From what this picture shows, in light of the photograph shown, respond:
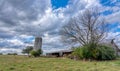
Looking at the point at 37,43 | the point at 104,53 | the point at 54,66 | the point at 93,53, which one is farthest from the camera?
the point at 37,43

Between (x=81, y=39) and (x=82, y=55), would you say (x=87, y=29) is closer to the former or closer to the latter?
(x=81, y=39)

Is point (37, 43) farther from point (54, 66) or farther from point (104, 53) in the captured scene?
point (54, 66)

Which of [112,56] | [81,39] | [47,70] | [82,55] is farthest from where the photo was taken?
[81,39]

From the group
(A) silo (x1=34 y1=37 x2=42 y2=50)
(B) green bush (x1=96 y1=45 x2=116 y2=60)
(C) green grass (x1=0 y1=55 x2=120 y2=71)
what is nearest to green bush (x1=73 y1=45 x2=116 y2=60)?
(B) green bush (x1=96 y1=45 x2=116 y2=60)

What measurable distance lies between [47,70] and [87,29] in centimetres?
1683

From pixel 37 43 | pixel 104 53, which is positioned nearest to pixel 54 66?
pixel 104 53

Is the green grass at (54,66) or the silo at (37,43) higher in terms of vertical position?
the silo at (37,43)

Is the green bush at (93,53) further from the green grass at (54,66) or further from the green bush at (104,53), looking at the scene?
the green grass at (54,66)

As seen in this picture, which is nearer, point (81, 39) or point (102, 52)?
point (102, 52)

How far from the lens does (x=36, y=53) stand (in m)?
26.4

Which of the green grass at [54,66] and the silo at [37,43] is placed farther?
the silo at [37,43]

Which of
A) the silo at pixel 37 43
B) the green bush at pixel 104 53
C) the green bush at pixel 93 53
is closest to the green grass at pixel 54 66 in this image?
the green bush at pixel 93 53

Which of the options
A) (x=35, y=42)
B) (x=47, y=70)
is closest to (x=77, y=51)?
(x=35, y=42)

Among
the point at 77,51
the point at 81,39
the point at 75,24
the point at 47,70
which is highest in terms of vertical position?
the point at 75,24
